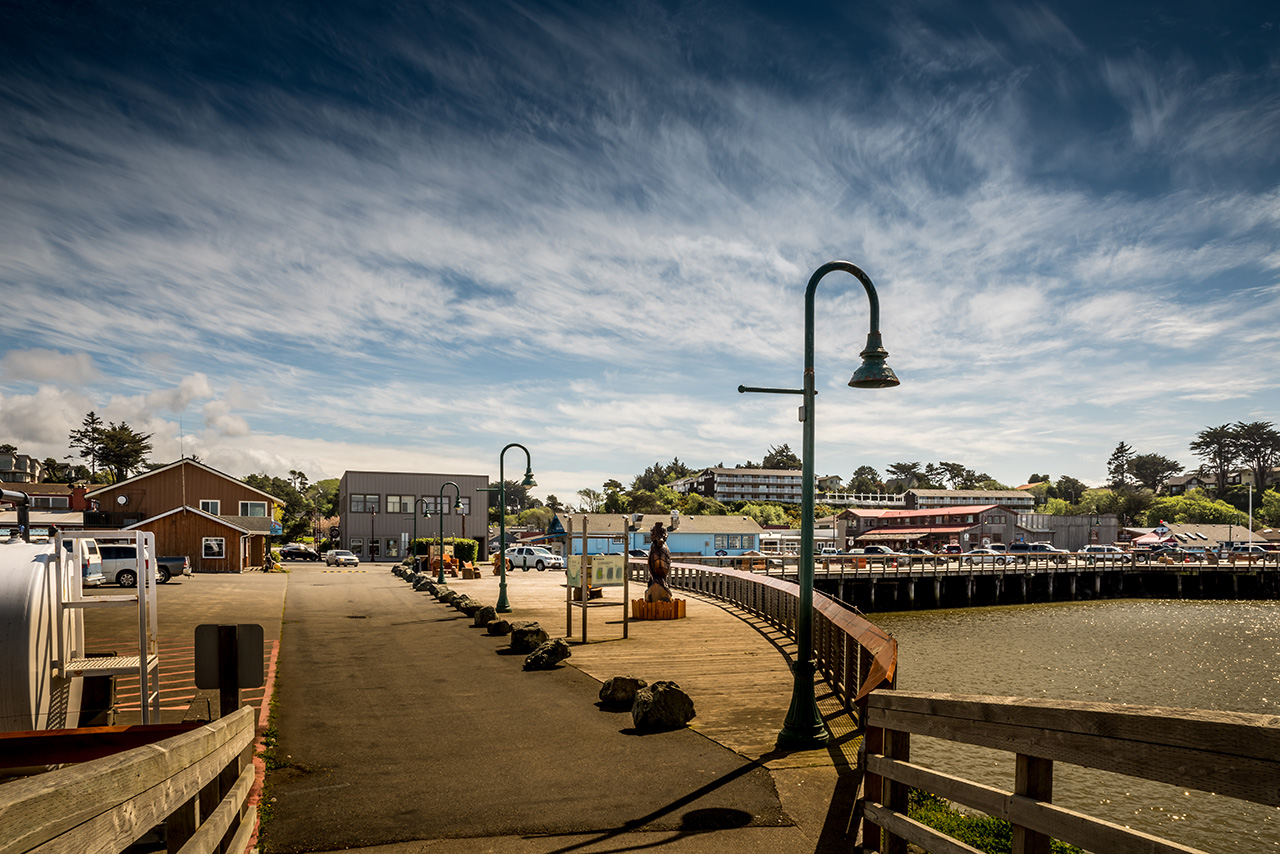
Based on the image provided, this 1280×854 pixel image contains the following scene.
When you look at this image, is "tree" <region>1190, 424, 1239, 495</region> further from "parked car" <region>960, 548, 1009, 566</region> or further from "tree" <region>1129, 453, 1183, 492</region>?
"parked car" <region>960, 548, 1009, 566</region>

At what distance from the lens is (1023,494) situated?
6816 inches

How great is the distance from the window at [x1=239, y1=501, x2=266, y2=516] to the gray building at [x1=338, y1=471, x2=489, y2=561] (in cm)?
1067

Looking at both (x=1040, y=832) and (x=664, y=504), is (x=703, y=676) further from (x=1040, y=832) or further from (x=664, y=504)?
(x=664, y=504)

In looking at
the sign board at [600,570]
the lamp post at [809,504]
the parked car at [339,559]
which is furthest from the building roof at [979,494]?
the lamp post at [809,504]

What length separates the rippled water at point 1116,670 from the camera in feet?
38.9

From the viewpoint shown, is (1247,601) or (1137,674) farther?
(1247,601)

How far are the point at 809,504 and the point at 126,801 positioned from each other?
8.29 meters

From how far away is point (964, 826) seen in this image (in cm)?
702

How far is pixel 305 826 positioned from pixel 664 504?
131 metres

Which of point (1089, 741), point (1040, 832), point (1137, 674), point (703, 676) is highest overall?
point (1089, 741)

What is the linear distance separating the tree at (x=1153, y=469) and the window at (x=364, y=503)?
190915 mm

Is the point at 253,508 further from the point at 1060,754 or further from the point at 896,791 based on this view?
the point at 1060,754

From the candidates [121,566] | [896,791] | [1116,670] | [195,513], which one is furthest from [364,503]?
[896,791]

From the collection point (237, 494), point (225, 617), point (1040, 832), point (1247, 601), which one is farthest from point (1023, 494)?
point (1040, 832)
